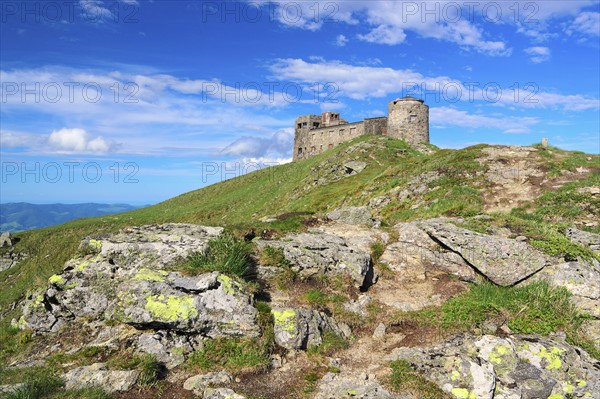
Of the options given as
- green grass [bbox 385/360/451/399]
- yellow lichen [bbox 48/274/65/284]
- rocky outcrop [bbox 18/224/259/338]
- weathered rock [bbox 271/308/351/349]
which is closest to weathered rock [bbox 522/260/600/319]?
green grass [bbox 385/360/451/399]

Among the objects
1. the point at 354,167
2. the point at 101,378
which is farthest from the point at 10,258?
the point at 101,378

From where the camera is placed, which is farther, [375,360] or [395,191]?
[395,191]

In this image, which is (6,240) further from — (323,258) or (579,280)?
(579,280)

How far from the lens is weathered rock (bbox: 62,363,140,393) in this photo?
8.91 meters

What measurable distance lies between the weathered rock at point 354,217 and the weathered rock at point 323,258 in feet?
14.5

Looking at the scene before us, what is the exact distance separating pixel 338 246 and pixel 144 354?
910 cm

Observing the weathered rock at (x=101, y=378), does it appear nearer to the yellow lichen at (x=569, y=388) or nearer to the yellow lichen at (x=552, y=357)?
the yellow lichen at (x=552, y=357)

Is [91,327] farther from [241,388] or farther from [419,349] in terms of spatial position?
[419,349]

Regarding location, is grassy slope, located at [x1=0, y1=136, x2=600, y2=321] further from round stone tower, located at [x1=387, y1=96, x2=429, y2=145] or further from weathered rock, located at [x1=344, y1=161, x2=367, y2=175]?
round stone tower, located at [x1=387, y1=96, x2=429, y2=145]

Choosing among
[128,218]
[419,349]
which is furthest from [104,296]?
[128,218]

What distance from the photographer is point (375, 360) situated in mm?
10633

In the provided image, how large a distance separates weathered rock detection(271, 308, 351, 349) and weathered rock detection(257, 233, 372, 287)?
293cm

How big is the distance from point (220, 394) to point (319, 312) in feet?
15.0

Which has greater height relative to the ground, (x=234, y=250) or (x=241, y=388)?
(x=234, y=250)
